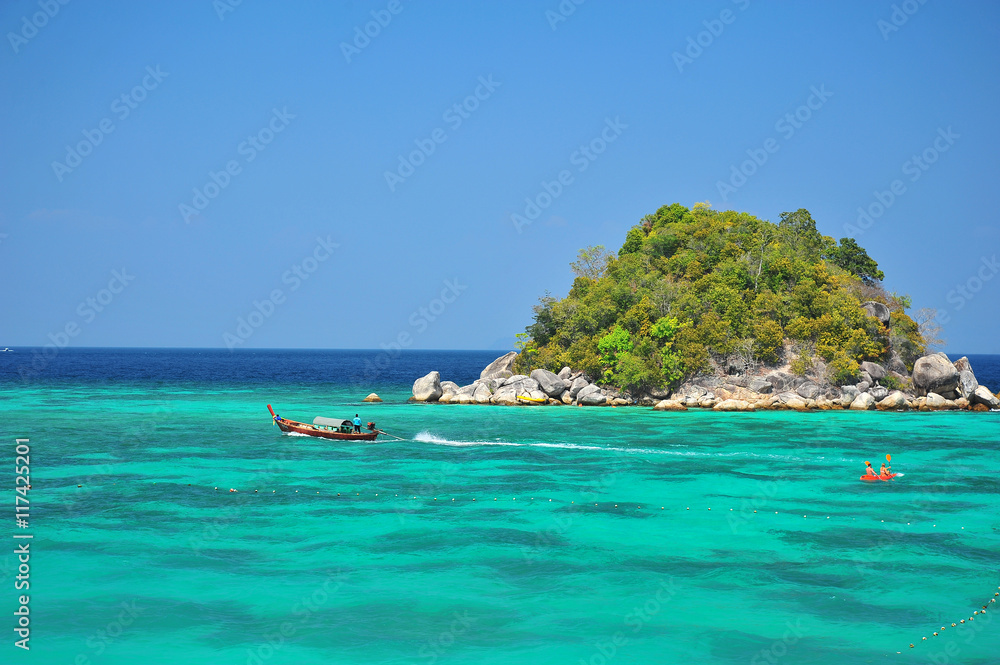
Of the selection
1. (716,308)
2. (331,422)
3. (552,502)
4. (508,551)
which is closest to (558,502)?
(552,502)

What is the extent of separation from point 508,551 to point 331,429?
2125cm

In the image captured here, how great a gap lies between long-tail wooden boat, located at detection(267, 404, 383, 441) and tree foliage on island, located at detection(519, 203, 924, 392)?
26.8 metres

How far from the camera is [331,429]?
3981 cm

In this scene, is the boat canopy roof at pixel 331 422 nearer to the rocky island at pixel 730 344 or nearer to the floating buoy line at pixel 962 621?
the rocky island at pixel 730 344

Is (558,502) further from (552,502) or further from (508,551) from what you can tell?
(508,551)

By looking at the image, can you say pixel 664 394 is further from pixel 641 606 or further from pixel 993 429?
pixel 641 606

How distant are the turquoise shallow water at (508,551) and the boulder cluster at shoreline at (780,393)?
61.8 ft

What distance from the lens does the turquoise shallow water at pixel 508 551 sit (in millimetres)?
14758

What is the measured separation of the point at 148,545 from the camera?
20.4 metres

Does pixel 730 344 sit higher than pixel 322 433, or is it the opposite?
pixel 730 344

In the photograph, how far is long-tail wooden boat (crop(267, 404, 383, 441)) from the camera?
39.2 meters

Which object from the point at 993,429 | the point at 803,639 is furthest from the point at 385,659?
the point at 993,429

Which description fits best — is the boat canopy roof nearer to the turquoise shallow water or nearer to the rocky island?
the turquoise shallow water

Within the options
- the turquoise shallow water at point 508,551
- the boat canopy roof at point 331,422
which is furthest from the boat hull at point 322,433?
the turquoise shallow water at point 508,551
